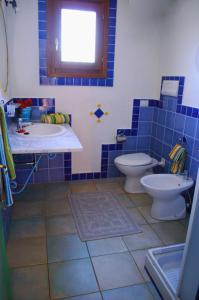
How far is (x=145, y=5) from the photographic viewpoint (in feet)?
8.92

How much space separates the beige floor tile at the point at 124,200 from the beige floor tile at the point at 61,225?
0.61 m

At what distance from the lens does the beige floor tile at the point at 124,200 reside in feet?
8.55

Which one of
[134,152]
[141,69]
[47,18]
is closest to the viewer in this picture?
[47,18]

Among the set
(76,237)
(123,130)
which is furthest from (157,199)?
(123,130)

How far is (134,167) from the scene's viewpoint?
8.80 feet

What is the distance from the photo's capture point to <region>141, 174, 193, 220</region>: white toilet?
7.35ft

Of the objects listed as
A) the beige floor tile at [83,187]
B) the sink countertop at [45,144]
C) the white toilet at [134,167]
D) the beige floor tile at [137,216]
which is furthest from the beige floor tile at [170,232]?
the sink countertop at [45,144]

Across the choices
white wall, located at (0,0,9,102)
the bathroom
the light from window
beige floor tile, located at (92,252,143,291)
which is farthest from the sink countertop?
the light from window

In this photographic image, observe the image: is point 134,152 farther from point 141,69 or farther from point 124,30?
point 124,30

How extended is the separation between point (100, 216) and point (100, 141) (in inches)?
39.6

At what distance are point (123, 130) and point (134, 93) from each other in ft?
1.53

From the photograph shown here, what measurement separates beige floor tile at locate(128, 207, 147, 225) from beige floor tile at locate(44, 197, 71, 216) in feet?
2.05

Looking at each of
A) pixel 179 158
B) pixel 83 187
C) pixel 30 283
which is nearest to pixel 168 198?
pixel 179 158

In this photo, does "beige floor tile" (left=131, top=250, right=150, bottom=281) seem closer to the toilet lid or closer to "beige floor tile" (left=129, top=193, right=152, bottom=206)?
"beige floor tile" (left=129, top=193, right=152, bottom=206)
